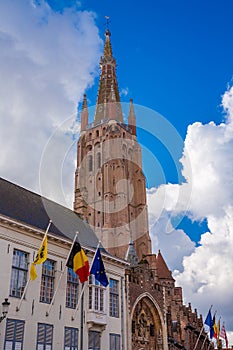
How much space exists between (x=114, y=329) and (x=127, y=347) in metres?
1.81

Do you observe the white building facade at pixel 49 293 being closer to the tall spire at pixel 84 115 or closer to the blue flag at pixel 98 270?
the blue flag at pixel 98 270

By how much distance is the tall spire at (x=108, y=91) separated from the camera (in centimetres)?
9612

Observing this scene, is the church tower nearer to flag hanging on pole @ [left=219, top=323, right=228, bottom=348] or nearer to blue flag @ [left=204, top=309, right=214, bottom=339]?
flag hanging on pole @ [left=219, top=323, right=228, bottom=348]

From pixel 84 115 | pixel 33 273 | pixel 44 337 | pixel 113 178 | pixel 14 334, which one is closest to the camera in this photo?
pixel 14 334

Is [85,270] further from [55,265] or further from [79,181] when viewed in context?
[79,181]

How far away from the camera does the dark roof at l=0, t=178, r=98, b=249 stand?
79.1 ft

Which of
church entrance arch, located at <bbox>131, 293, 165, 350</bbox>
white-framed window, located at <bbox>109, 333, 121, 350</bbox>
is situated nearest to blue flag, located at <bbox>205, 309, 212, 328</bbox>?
church entrance arch, located at <bbox>131, 293, 165, 350</bbox>

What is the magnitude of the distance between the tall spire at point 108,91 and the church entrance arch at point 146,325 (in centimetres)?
6526

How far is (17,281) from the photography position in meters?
21.4

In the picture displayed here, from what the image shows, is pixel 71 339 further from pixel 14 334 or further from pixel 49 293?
pixel 14 334

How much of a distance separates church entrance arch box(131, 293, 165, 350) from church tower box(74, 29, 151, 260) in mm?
42165

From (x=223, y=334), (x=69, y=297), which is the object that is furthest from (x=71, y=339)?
(x=223, y=334)

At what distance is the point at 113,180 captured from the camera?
8388 cm

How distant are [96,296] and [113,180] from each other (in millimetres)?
58059
